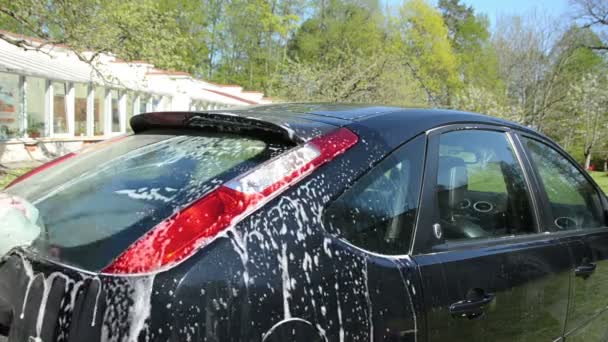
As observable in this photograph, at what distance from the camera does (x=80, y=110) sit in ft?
62.6

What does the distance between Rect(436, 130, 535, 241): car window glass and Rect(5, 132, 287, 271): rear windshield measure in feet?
2.67

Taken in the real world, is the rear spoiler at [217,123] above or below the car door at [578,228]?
above

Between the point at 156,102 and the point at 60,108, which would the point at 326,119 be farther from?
the point at 156,102

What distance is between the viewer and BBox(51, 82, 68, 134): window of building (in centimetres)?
1751

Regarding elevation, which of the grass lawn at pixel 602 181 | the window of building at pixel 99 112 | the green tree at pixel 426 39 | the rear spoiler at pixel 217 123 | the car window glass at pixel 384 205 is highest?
the green tree at pixel 426 39

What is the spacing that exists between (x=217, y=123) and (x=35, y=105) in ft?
55.8

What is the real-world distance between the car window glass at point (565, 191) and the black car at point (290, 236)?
0.15 metres

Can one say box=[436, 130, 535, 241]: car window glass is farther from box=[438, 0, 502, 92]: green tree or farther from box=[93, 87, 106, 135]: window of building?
box=[438, 0, 502, 92]: green tree

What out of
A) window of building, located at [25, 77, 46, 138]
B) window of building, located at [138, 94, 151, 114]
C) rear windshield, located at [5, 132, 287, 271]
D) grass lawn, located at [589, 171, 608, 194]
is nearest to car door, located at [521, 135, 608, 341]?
rear windshield, located at [5, 132, 287, 271]

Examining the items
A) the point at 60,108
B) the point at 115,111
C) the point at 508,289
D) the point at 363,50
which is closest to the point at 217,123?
the point at 508,289

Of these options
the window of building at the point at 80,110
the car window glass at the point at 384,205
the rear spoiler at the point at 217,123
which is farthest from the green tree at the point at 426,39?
the car window glass at the point at 384,205

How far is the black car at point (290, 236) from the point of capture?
1.34m

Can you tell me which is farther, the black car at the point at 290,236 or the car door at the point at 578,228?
the car door at the point at 578,228

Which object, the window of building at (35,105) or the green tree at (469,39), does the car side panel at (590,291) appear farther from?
the green tree at (469,39)
